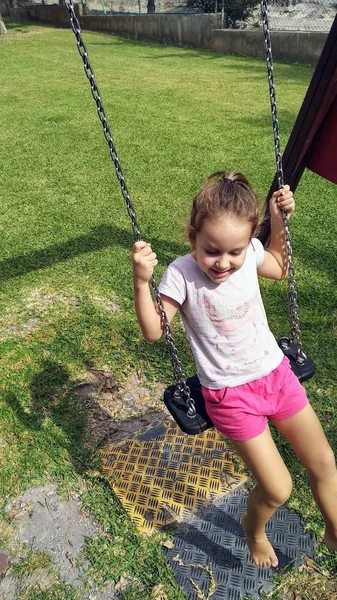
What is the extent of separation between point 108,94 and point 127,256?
659cm

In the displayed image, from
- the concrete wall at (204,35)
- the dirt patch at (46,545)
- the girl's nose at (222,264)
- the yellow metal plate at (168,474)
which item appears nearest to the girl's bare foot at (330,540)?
the yellow metal plate at (168,474)

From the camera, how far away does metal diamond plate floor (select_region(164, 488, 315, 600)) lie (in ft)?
6.72

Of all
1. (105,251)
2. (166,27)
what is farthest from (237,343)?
(166,27)

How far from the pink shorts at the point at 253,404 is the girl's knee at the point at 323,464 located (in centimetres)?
18

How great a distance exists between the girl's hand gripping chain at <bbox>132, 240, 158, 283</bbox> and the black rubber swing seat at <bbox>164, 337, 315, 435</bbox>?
1.67 ft

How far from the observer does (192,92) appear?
10.1 meters

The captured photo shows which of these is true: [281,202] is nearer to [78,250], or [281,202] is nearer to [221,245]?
[221,245]

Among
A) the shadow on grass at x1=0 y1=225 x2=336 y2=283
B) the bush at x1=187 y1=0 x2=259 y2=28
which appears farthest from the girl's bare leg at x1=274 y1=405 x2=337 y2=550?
the bush at x1=187 y1=0 x2=259 y2=28

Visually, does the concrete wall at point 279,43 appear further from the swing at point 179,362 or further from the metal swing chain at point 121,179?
the metal swing chain at point 121,179

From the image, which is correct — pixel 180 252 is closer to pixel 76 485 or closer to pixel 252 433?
pixel 76 485

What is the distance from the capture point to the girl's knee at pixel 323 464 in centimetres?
190

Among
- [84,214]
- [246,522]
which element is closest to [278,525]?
[246,522]

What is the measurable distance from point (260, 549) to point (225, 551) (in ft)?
0.56

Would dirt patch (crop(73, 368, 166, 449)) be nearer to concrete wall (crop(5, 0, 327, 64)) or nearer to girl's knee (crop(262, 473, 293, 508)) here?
girl's knee (crop(262, 473, 293, 508))
